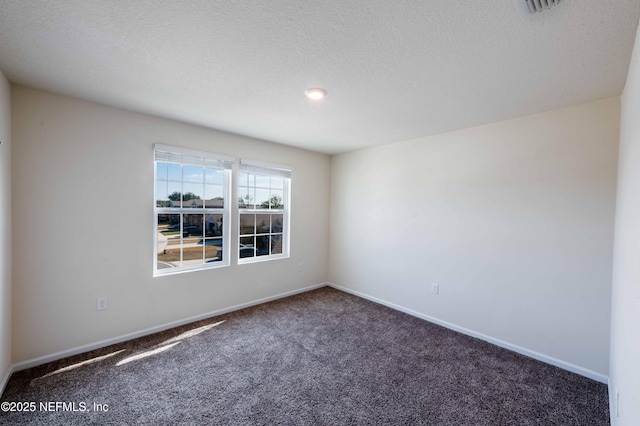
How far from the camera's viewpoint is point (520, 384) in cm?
221

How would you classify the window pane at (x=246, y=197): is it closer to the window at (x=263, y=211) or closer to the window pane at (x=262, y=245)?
the window at (x=263, y=211)

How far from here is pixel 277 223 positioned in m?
4.21

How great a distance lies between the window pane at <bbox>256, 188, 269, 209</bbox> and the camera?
3.93m

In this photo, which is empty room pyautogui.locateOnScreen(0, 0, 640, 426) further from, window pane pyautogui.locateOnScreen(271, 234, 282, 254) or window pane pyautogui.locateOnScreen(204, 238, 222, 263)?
window pane pyautogui.locateOnScreen(271, 234, 282, 254)

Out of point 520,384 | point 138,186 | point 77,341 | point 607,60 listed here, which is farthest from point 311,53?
point 77,341

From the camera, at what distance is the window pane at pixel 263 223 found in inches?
156

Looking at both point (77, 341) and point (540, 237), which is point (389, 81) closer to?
point (540, 237)

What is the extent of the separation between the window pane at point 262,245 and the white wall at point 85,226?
75 centimetres

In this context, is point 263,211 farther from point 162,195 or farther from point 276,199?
point 162,195

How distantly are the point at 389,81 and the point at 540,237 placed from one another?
2.06 meters

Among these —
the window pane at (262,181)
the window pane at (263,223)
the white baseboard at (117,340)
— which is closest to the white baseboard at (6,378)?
the white baseboard at (117,340)

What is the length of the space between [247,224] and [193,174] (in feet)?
3.15

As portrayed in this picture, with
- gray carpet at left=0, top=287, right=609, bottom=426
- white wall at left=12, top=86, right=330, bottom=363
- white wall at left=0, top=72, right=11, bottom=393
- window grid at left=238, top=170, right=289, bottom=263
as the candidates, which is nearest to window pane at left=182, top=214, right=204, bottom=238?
white wall at left=12, top=86, right=330, bottom=363

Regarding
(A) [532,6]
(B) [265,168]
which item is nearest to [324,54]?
(A) [532,6]
